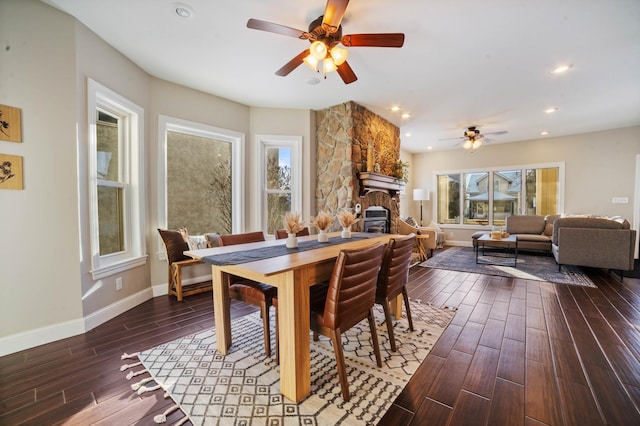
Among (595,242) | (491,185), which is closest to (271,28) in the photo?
(595,242)

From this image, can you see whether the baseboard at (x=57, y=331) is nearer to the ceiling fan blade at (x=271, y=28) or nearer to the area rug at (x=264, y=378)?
the area rug at (x=264, y=378)

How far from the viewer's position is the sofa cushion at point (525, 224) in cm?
615

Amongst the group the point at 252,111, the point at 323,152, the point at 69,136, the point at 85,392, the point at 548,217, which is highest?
the point at 252,111

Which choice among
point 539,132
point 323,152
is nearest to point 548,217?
point 539,132

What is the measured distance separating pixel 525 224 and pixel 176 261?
738 cm

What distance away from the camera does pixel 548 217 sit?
243 inches

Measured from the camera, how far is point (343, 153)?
14.3 ft

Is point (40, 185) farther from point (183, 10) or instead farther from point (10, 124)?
point (183, 10)

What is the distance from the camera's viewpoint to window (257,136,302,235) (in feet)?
14.9

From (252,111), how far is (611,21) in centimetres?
430

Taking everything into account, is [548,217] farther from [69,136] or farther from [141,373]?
[69,136]

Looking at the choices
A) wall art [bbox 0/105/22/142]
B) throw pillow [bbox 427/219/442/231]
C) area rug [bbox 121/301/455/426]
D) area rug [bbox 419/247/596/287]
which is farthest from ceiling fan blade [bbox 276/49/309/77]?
throw pillow [bbox 427/219/442/231]

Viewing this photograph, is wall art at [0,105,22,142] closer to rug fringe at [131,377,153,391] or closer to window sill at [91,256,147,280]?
window sill at [91,256,147,280]

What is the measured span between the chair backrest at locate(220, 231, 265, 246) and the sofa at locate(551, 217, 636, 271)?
491cm
